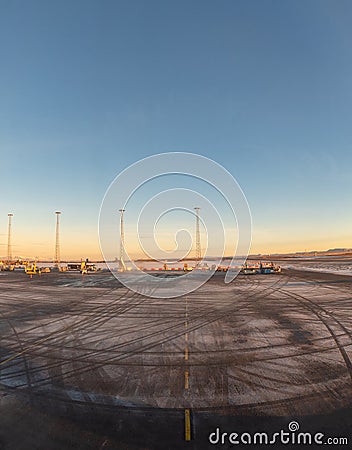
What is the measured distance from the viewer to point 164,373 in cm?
984

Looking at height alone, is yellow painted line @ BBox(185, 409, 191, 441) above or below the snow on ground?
below

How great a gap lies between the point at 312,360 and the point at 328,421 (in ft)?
13.7

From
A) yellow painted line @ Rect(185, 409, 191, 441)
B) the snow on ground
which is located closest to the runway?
yellow painted line @ Rect(185, 409, 191, 441)

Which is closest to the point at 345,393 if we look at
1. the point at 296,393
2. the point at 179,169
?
the point at 296,393

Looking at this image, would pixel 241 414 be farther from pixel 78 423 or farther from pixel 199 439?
pixel 78 423

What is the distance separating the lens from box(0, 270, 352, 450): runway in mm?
6902

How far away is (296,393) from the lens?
8352 millimetres
